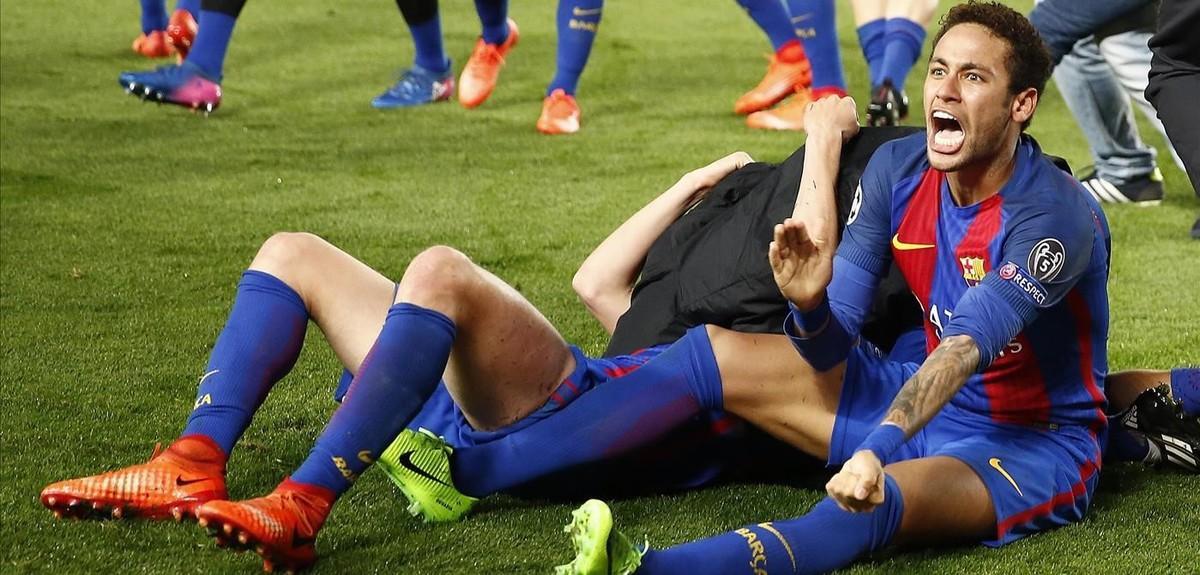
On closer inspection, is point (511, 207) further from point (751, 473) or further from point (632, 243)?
point (751, 473)

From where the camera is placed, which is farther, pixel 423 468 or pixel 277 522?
pixel 423 468

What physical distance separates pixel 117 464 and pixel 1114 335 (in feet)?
7.12

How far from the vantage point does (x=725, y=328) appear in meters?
2.56

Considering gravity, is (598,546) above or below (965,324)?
below

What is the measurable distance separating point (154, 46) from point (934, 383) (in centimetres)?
573

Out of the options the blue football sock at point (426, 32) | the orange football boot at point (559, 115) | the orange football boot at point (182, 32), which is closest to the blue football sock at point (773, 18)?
the orange football boot at point (559, 115)

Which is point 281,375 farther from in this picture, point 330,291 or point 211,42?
point 211,42

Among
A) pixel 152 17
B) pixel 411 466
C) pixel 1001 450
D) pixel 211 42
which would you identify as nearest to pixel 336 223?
pixel 211 42

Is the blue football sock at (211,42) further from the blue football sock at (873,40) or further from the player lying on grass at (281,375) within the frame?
the player lying on grass at (281,375)

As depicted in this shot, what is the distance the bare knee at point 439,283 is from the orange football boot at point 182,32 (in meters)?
3.76

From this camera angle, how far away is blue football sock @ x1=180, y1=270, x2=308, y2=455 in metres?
2.49

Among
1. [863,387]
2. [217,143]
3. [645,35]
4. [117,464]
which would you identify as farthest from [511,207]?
[645,35]

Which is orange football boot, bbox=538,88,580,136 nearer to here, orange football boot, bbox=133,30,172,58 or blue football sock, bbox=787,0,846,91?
blue football sock, bbox=787,0,846,91

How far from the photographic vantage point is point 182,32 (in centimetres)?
639
